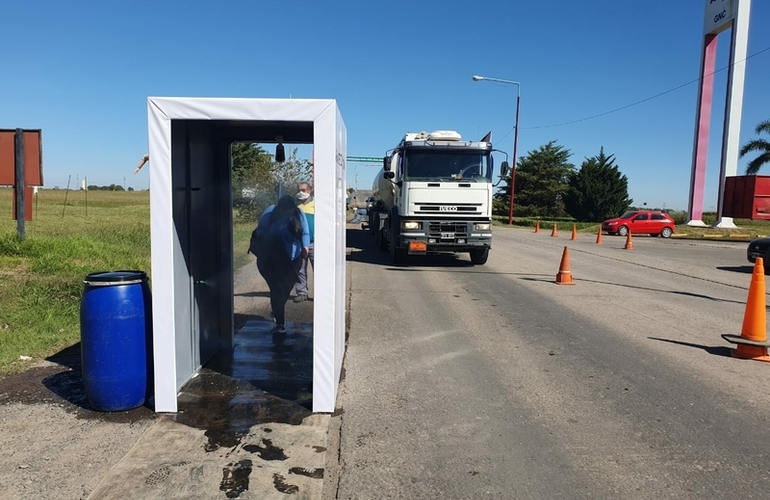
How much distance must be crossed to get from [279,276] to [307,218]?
743mm

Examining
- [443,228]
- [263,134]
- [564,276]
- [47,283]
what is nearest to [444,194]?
[443,228]

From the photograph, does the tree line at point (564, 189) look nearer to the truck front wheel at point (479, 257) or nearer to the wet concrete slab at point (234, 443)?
the truck front wheel at point (479, 257)

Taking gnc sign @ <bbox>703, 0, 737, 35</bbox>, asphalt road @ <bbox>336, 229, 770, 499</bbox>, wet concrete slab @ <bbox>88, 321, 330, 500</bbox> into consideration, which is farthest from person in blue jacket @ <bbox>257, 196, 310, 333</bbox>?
gnc sign @ <bbox>703, 0, 737, 35</bbox>

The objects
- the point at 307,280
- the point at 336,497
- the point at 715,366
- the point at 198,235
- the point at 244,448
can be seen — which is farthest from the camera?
the point at 307,280

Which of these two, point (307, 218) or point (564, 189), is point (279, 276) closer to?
→ point (307, 218)

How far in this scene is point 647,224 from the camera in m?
34.2

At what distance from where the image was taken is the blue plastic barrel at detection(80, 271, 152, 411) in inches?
176

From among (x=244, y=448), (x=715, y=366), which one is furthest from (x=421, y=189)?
(x=244, y=448)

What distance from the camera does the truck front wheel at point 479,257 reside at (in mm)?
15509

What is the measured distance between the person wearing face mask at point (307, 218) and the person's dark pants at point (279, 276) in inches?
3.9

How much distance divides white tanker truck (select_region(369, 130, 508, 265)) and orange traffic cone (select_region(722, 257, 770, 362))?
305 inches

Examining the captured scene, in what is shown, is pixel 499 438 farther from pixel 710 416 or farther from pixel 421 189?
pixel 421 189

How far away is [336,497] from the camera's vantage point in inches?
132

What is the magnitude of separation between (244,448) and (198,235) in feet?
7.94
